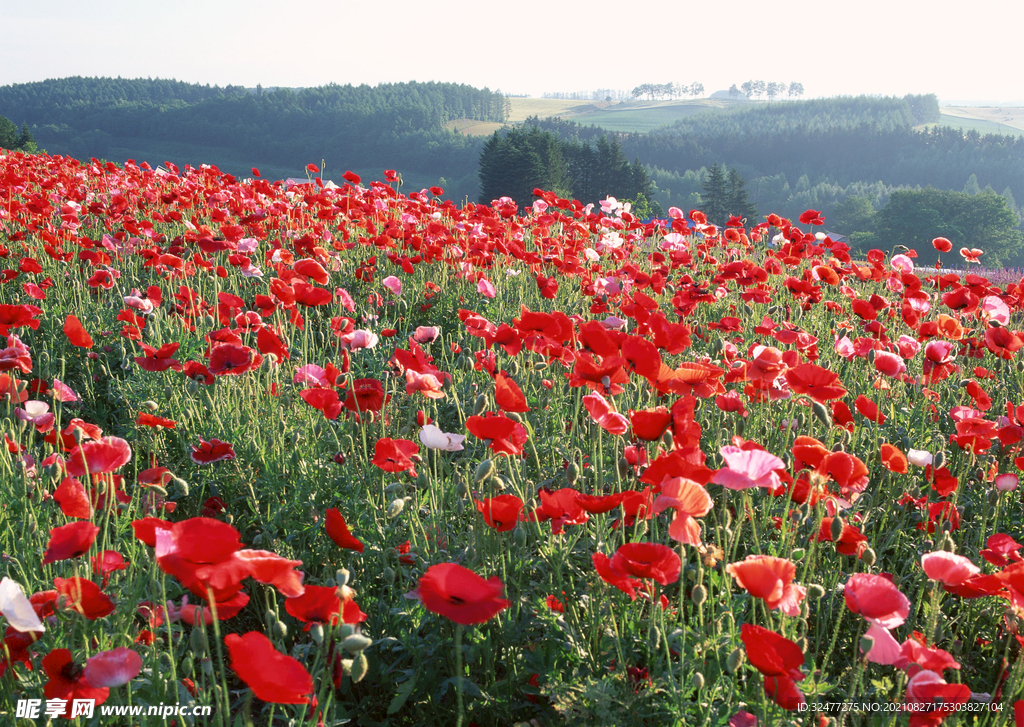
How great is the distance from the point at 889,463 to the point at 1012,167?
412 feet

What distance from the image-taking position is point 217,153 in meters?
108

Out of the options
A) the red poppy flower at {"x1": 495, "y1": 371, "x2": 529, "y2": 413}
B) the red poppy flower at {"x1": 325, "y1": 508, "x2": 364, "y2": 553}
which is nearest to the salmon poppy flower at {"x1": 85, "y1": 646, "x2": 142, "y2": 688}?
the red poppy flower at {"x1": 325, "y1": 508, "x2": 364, "y2": 553}

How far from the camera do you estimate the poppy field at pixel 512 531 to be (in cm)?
126

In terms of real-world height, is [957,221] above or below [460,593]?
below

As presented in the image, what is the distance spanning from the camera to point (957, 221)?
65.4 metres

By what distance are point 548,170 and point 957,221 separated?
1770 inches

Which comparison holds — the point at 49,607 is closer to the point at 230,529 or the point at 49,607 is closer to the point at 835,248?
the point at 230,529

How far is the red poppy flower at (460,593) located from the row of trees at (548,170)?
144 feet

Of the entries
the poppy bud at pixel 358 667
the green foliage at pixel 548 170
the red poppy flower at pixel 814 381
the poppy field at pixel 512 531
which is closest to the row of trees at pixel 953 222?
the green foliage at pixel 548 170

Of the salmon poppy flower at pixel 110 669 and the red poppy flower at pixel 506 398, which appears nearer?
the salmon poppy flower at pixel 110 669

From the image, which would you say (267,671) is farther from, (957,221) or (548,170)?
(957,221)

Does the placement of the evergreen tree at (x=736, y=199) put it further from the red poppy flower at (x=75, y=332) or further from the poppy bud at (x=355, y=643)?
the poppy bud at (x=355, y=643)

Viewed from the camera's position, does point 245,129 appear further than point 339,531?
Yes

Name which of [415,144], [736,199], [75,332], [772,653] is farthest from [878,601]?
[415,144]
